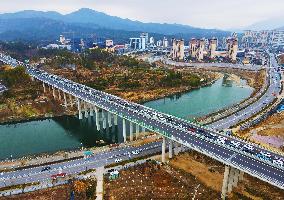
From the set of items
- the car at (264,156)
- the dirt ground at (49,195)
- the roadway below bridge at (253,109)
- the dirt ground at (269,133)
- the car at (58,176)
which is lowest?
the dirt ground at (49,195)

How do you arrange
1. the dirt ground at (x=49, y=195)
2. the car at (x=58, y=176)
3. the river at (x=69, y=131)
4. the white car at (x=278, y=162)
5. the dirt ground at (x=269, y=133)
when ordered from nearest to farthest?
the white car at (x=278, y=162), the dirt ground at (x=49, y=195), the car at (x=58, y=176), the dirt ground at (x=269, y=133), the river at (x=69, y=131)

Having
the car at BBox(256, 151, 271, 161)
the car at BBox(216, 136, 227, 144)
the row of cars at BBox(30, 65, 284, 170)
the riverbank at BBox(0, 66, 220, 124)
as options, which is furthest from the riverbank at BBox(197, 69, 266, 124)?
the car at BBox(256, 151, 271, 161)

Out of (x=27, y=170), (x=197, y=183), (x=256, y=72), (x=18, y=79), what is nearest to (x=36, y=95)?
(x=18, y=79)

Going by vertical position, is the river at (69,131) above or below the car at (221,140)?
below

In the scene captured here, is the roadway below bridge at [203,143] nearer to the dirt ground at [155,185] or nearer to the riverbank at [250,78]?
the dirt ground at [155,185]

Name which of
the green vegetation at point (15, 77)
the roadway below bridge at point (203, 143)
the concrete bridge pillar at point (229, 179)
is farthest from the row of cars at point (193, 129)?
the green vegetation at point (15, 77)

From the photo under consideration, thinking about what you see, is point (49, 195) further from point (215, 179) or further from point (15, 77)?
point (15, 77)

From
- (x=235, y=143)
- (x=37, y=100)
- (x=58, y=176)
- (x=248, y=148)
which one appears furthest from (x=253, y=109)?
(x=37, y=100)

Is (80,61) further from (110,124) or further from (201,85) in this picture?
(110,124)
